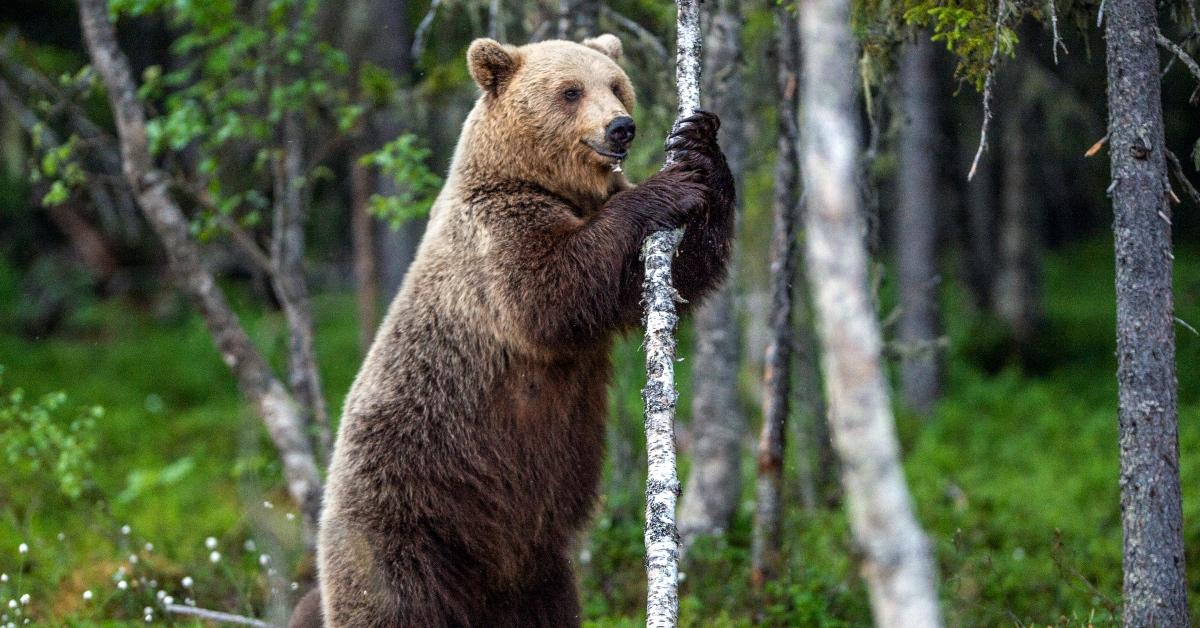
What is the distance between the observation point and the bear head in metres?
5.61

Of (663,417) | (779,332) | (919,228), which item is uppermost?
(919,228)

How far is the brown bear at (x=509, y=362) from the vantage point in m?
5.20

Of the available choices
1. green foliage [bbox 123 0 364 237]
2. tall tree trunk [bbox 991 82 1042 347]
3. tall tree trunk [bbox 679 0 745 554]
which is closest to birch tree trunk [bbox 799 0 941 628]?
tall tree trunk [bbox 679 0 745 554]

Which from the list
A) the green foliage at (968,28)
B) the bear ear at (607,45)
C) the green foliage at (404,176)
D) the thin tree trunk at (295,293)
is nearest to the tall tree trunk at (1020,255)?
the thin tree trunk at (295,293)

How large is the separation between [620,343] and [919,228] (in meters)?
5.87

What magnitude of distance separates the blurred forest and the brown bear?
16.2 inches

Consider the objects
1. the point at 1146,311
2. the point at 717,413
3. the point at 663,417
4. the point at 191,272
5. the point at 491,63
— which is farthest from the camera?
the point at 717,413

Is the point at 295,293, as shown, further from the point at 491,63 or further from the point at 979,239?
the point at 979,239

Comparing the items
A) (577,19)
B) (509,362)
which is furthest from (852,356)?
(577,19)

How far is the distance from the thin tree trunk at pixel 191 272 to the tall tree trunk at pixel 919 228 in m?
8.86

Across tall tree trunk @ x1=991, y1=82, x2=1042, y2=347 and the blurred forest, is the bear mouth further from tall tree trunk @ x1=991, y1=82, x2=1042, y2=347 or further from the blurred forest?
tall tree trunk @ x1=991, y1=82, x2=1042, y2=347

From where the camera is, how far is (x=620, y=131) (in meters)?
5.45

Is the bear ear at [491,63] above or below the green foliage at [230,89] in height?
below

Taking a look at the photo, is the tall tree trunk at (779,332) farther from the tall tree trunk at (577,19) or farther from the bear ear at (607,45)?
the bear ear at (607,45)
